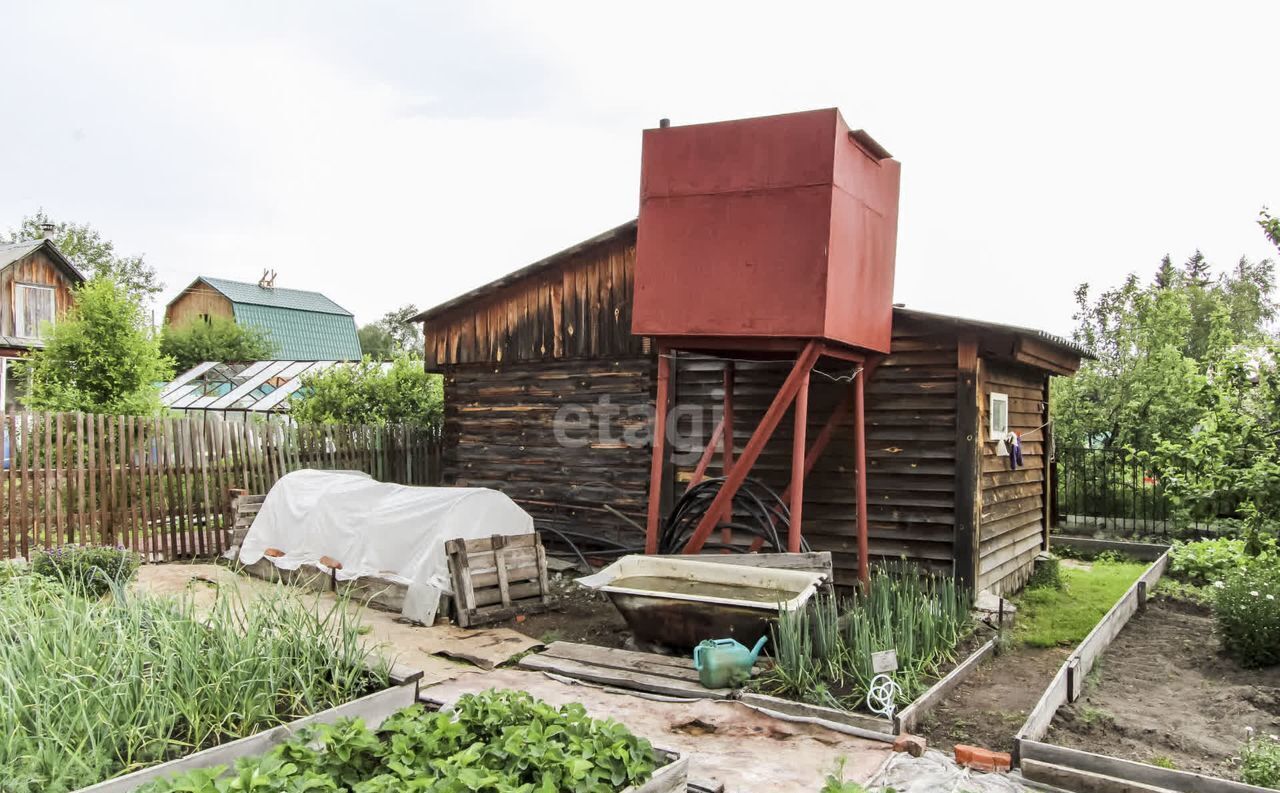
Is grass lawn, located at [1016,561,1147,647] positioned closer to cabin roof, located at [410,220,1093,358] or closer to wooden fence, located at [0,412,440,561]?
cabin roof, located at [410,220,1093,358]

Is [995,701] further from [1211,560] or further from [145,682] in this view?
[145,682]

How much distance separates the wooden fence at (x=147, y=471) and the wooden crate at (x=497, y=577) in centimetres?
502

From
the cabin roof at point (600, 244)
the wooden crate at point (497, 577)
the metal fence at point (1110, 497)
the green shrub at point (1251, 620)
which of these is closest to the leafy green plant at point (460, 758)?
the wooden crate at point (497, 577)

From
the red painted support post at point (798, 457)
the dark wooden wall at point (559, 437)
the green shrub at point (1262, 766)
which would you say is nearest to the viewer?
the green shrub at point (1262, 766)

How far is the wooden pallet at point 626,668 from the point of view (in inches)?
231

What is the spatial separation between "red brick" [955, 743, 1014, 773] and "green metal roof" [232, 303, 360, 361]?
4145cm

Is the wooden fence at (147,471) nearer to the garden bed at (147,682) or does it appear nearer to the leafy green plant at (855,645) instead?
the garden bed at (147,682)

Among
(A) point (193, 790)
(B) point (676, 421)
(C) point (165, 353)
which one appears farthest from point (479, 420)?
(C) point (165, 353)

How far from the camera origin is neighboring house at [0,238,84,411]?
2658 cm

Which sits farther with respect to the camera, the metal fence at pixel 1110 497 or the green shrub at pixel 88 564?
the metal fence at pixel 1110 497

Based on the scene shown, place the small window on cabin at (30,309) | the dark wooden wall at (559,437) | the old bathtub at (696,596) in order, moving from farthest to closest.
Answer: the small window on cabin at (30,309) → the dark wooden wall at (559,437) → the old bathtub at (696,596)

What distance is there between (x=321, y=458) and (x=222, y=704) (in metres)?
8.88

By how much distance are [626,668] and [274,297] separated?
149ft

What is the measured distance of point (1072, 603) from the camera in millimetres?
9078
